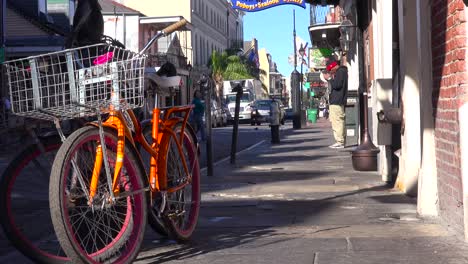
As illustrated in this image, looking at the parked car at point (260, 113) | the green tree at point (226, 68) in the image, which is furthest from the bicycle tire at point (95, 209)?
the green tree at point (226, 68)

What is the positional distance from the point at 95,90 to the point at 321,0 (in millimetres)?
16776

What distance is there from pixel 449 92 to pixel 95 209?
2822 millimetres

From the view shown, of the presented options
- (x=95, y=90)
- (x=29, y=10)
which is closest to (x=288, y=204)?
(x=95, y=90)

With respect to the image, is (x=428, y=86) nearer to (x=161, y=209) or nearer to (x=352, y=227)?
(x=352, y=227)

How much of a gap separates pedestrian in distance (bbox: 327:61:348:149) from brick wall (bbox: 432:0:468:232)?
31.4ft

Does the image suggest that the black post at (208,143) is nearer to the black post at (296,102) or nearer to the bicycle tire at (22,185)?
the bicycle tire at (22,185)

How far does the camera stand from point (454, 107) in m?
5.81

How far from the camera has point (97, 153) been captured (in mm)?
4863

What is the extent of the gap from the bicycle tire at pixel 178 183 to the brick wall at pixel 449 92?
77.5 inches

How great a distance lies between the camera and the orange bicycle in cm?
455

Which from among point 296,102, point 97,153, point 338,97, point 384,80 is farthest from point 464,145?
point 296,102

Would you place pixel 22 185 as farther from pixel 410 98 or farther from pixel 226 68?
pixel 226 68

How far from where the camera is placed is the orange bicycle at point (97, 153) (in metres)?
4.55

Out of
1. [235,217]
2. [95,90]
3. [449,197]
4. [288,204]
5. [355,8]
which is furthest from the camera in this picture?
[355,8]
